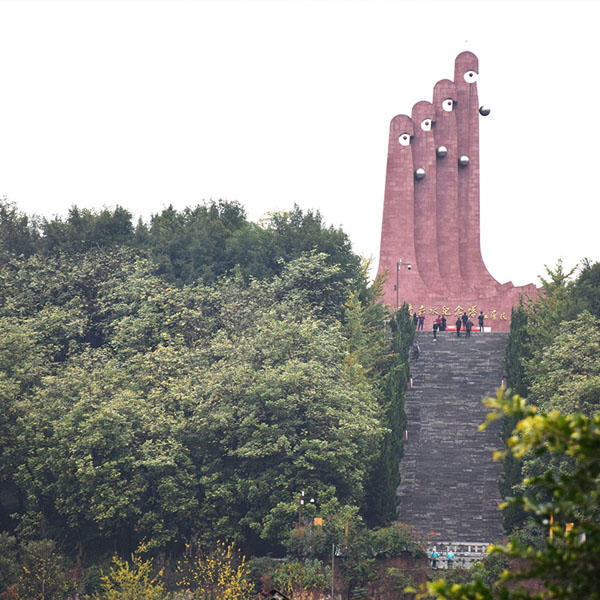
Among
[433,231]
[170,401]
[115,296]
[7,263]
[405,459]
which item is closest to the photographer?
[170,401]

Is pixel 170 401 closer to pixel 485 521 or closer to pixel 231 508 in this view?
pixel 231 508

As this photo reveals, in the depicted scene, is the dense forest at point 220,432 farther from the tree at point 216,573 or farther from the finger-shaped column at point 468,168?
the finger-shaped column at point 468,168

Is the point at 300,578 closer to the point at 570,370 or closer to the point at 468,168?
the point at 570,370

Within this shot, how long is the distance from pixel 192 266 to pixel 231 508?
51.6ft

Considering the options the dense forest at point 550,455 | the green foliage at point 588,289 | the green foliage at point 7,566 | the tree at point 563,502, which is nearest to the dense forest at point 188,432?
the green foliage at point 7,566

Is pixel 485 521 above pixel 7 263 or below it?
below

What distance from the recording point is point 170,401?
36.2 m

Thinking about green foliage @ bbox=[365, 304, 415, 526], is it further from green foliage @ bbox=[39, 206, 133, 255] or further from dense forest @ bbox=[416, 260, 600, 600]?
green foliage @ bbox=[39, 206, 133, 255]

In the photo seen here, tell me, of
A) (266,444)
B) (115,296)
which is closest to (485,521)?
(266,444)

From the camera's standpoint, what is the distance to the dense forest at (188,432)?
32500 millimetres

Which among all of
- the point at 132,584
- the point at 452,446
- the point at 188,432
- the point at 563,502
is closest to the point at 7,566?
the point at 132,584

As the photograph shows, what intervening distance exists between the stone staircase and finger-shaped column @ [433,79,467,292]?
5991 millimetres

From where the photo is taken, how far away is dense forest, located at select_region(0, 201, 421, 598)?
32500mm

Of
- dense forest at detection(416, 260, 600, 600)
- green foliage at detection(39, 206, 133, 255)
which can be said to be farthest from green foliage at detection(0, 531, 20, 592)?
green foliage at detection(39, 206, 133, 255)
